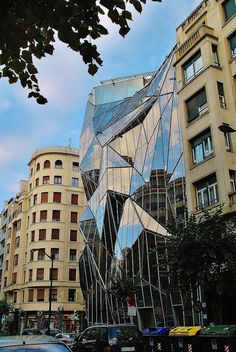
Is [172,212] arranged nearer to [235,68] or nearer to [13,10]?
[235,68]

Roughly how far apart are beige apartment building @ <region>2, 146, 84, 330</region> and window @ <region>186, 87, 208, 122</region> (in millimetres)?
38830

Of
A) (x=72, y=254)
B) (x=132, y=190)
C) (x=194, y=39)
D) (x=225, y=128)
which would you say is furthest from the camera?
(x=72, y=254)

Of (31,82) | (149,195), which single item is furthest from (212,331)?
(149,195)

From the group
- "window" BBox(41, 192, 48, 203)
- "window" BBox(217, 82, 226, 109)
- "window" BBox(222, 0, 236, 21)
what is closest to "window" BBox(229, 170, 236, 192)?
"window" BBox(217, 82, 226, 109)

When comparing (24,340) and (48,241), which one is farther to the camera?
(48,241)

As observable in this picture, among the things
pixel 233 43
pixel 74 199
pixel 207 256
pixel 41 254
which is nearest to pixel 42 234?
pixel 41 254

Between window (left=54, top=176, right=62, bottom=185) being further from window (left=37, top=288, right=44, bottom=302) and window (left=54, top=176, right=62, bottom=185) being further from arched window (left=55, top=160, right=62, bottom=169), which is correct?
window (left=37, top=288, right=44, bottom=302)

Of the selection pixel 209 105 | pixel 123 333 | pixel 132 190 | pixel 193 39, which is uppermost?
pixel 193 39

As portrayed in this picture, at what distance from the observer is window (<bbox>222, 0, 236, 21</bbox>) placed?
2578 centimetres

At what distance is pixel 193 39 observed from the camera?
90.9ft

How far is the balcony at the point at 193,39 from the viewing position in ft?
87.1

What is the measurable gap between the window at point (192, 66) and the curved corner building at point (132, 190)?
10.7ft

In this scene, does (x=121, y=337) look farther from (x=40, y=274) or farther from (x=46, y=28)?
(x=40, y=274)

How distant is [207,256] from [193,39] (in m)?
15.3
